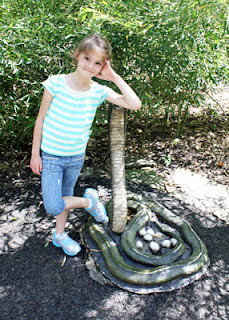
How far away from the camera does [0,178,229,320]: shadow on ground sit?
1.91 m

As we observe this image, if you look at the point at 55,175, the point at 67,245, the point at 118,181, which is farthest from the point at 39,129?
the point at 67,245

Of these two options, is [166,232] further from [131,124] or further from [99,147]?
[131,124]

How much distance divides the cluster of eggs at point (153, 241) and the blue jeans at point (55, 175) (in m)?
0.69

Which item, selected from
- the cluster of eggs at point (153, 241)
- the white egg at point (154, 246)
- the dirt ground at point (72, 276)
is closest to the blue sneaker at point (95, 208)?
the dirt ground at point (72, 276)

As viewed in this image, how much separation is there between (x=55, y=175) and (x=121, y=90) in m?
0.67

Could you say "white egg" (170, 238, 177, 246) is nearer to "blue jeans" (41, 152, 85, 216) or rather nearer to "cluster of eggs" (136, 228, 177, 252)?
"cluster of eggs" (136, 228, 177, 252)

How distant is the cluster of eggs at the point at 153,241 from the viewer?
7.64 ft

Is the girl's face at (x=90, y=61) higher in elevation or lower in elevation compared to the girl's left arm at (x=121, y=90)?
higher

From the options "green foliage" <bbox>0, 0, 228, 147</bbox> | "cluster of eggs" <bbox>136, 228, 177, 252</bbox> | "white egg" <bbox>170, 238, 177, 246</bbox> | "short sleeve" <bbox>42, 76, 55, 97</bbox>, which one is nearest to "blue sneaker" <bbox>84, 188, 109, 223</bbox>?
"cluster of eggs" <bbox>136, 228, 177, 252</bbox>

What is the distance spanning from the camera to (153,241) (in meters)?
2.42

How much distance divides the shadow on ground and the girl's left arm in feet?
3.81

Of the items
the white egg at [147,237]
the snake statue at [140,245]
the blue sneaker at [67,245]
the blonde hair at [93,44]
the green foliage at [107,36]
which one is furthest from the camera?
the green foliage at [107,36]

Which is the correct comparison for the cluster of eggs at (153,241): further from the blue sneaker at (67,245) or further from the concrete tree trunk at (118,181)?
the blue sneaker at (67,245)

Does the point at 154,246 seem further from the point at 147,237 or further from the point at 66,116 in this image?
the point at 66,116
